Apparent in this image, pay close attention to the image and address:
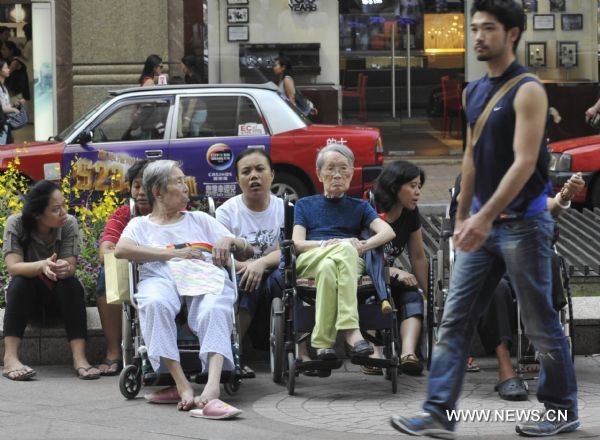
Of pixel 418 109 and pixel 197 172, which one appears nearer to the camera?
pixel 197 172

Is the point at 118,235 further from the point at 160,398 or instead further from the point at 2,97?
the point at 2,97

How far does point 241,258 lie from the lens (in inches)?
320

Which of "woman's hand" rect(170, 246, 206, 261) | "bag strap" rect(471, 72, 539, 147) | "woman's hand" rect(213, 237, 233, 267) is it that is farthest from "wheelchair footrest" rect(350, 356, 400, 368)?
"bag strap" rect(471, 72, 539, 147)

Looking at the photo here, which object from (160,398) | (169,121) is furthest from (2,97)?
(160,398)

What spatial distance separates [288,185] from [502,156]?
8.02 meters

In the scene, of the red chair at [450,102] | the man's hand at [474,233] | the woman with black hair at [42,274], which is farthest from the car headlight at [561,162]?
the man's hand at [474,233]

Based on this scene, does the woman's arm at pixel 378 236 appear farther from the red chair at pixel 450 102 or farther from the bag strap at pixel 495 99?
the red chair at pixel 450 102

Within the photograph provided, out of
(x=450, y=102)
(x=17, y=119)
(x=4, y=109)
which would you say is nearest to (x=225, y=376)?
(x=4, y=109)

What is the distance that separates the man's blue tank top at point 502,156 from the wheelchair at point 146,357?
77.6 inches

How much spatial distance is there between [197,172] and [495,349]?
20.7 ft

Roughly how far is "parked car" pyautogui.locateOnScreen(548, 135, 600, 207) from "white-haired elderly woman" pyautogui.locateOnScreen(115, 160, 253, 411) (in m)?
6.88

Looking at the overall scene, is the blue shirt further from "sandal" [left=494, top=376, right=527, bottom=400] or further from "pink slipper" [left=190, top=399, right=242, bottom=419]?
"pink slipper" [left=190, top=399, right=242, bottom=419]

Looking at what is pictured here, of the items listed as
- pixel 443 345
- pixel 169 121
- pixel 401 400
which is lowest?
pixel 401 400

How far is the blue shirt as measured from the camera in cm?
820
